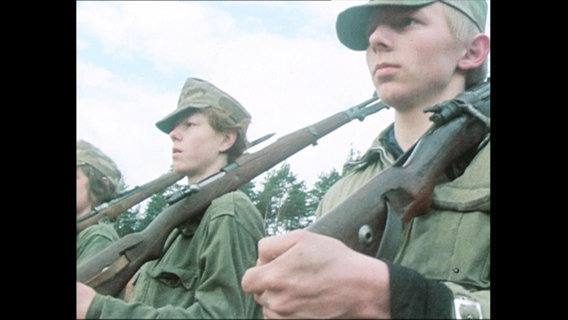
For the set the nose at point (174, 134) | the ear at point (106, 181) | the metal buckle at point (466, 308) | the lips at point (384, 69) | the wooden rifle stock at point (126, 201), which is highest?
the nose at point (174, 134)

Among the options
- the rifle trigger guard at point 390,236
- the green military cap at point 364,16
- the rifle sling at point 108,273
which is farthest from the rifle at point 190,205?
the rifle trigger guard at point 390,236

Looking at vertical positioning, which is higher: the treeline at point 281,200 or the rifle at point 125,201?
the rifle at point 125,201

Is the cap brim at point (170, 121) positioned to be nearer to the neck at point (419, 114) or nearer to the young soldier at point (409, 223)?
the young soldier at point (409, 223)

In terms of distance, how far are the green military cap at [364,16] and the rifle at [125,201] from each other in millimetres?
777

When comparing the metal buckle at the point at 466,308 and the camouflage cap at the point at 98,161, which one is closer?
the metal buckle at the point at 466,308

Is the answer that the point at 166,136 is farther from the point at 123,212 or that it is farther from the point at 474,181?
the point at 474,181

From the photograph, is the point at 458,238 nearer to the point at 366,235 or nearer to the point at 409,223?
the point at 409,223

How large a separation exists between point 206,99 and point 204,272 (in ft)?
2.05

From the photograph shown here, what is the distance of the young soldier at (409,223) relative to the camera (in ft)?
8.79

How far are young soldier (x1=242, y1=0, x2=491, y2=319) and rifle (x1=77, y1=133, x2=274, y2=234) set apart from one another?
21.0 inches

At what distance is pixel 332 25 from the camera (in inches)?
124

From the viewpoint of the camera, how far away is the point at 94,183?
331 centimetres
